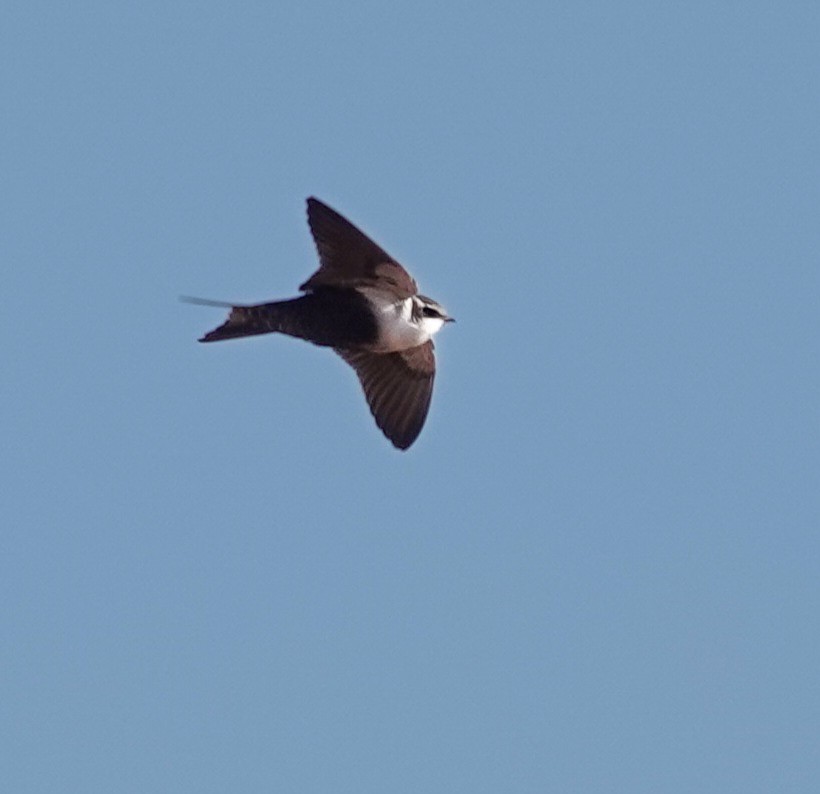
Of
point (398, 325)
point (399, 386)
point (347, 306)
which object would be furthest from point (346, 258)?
point (399, 386)

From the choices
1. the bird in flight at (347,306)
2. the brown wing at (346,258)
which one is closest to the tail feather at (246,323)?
the bird in flight at (347,306)

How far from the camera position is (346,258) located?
1647 cm

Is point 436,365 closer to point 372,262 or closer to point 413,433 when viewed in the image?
point 413,433

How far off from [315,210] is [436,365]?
80.2 inches

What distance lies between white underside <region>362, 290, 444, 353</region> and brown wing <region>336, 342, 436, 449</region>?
1.97 feet

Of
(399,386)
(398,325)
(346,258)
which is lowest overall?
(399,386)

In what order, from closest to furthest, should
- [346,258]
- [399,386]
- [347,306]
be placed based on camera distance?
[346,258]
[347,306]
[399,386]

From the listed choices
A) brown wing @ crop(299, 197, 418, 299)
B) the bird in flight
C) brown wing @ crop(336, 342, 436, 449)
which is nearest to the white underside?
the bird in flight

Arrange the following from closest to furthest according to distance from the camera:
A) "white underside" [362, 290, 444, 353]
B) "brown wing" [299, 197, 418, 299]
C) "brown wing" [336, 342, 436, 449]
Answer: "brown wing" [299, 197, 418, 299]
"white underside" [362, 290, 444, 353]
"brown wing" [336, 342, 436, 449]

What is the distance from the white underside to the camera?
1684 cm

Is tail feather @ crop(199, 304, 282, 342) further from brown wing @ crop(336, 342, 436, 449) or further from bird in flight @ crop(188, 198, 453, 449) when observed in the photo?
brown wing @ crop(336, 342, 436, 449)

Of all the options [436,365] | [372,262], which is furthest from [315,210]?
[436,365]

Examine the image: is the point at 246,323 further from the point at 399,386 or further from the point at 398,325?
the point at 399,386

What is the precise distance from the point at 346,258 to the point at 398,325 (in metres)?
0.73
